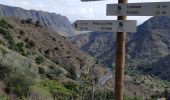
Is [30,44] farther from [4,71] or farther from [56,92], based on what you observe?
[4,71]

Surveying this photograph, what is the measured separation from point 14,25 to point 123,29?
301 feet

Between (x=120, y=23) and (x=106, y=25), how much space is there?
0.26 meters

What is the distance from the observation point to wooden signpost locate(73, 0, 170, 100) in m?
7.47

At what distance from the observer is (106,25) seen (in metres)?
7.95

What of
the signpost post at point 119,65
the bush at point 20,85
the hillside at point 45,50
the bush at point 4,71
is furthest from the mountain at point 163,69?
the signpost post at point 119,65

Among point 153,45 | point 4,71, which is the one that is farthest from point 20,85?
point 153,45

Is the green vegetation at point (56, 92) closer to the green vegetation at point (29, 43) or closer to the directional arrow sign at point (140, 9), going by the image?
the directional arrow sign at point (140, 9)

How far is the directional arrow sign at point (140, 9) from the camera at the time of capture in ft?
23.7

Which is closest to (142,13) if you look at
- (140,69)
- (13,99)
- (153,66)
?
(13,99)

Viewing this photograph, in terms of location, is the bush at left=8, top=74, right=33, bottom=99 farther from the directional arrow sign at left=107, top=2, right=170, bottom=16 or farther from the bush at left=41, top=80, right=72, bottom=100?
the directional arrow sign at left=107, top=2, right=170, bottom=16

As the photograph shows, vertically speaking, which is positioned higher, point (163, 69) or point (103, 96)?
point (103, 96)

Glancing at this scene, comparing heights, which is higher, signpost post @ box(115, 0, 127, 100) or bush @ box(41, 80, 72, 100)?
signpost post @ box(115, 0, 127, 100)

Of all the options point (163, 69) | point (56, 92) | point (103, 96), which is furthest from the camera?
point (163, 69)

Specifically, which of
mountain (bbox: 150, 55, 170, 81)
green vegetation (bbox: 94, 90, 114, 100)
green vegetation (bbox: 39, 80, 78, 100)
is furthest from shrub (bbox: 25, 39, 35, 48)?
mountain (bbox: 150, 55, 170, 81)
